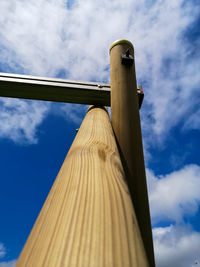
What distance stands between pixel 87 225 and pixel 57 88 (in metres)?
1.71

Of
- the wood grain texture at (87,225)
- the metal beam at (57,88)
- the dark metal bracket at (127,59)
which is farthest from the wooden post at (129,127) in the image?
the wood grain texture at (87,225)

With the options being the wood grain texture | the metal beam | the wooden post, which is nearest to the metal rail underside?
the metal beam

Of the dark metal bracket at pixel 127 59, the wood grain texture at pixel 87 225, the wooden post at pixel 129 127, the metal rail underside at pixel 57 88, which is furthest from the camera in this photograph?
the metal rail underside at pixel 57 88

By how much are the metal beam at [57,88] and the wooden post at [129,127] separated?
314 mm

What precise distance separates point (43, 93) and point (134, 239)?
1834 mm

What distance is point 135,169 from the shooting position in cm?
123

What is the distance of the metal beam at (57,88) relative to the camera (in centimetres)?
199

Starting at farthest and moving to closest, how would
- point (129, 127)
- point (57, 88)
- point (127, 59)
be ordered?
point (57, 88), point (127, 59), point (129, 127)

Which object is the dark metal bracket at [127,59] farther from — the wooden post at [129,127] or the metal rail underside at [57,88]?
the metal rail underside at [57,88]

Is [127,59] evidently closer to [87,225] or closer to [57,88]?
[57,88]

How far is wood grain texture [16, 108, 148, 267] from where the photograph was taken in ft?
1.40

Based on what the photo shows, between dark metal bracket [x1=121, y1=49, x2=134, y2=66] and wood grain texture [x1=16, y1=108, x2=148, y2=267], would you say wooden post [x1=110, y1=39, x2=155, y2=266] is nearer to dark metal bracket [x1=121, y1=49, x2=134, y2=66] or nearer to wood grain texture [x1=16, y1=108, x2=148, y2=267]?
dark metal bracket [x1=121, y1=49, x2=134, y2=66]

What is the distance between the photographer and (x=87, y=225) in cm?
49

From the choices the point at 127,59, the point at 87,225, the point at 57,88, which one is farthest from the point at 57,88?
the point at 87,225
